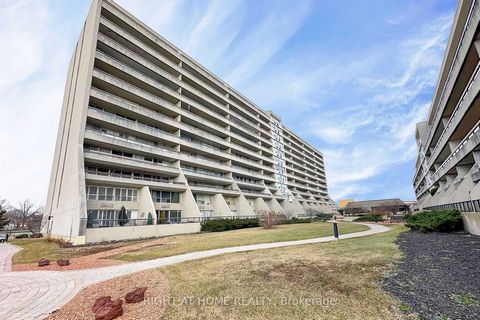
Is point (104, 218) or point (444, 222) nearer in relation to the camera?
point (444, 222)

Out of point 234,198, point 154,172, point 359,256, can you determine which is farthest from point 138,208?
point 359,256

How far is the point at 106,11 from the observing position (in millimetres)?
31094

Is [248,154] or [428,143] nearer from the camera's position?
[428,143]

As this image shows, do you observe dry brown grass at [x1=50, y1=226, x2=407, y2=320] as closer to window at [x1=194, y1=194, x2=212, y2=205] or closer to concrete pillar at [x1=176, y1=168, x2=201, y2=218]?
concrete pillar at [x1=176, y1=168, x2=201, y2=218]

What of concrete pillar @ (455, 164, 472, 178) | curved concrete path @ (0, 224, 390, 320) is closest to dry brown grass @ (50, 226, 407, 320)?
curved concrete path @ (0, 224, 390, 320)

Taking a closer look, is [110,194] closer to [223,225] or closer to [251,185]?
[223,225]

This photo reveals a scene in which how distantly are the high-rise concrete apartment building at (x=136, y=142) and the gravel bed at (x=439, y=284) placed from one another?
2314cm

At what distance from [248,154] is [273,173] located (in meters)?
12.3

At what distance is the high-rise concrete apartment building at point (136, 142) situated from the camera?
25.5 m

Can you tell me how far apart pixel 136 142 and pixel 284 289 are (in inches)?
1168

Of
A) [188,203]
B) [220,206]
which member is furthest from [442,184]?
[188,203]

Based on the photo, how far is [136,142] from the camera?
30922 mm

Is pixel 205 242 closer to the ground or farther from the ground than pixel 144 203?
closer to the ground

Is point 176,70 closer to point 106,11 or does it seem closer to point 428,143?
point 106,11
